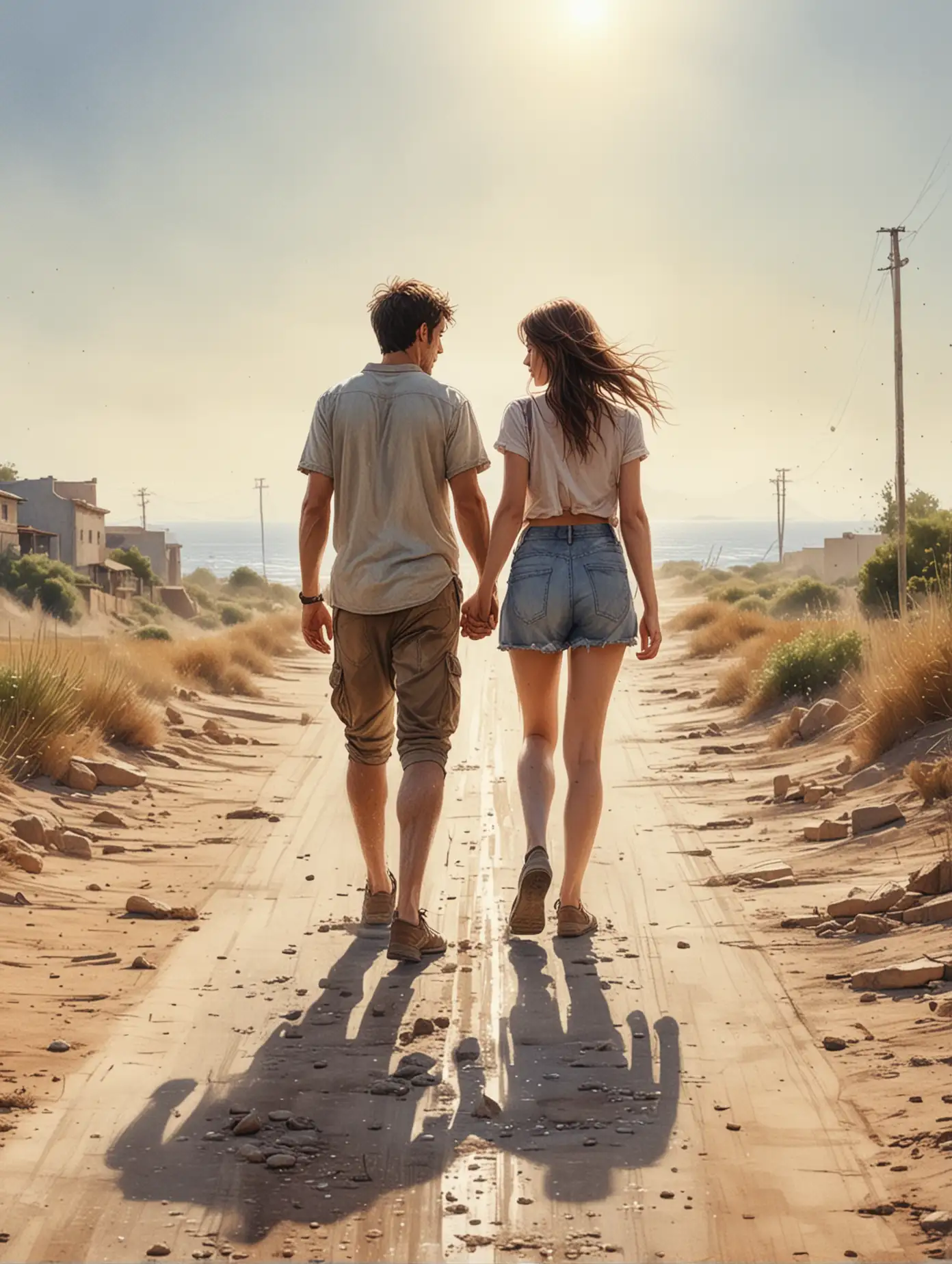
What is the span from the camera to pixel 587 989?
209 inches

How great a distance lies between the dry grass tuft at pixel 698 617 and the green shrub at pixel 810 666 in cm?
1263

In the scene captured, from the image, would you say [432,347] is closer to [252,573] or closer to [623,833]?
[623,833]

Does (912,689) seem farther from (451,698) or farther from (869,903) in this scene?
(451,698)

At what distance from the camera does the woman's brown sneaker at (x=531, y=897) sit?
18.7 feet

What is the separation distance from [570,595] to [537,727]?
0.58m

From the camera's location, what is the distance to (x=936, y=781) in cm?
796

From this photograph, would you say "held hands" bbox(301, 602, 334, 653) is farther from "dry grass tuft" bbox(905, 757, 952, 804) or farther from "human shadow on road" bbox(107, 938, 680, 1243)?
"dry grass tuft" bbox(905, 757, 952, 804)

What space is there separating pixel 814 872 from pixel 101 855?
12.3 ft

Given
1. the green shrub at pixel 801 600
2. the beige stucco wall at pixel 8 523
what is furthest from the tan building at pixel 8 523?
the green shrub at pixel 801 600

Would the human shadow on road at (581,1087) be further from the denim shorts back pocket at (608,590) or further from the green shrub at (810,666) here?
the green shrub at (810,666)

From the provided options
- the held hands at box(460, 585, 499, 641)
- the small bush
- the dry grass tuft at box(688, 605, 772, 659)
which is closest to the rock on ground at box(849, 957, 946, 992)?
the held hands at box(460, 585, 499, 641)

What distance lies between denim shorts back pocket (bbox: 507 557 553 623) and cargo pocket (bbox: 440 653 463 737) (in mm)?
318

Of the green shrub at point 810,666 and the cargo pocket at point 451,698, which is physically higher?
the cargo pocket at point 451,698

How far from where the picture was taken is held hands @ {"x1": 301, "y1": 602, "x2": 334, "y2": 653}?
612cm
